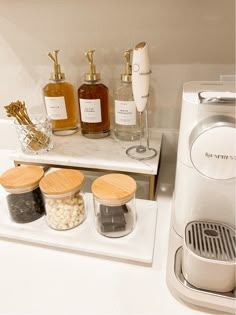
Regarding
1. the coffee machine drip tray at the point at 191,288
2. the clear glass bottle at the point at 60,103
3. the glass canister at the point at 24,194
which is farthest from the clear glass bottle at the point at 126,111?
the coffee machine drip tray at the point at 191,288

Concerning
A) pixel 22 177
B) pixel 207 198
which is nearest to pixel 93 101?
pixel 22 177

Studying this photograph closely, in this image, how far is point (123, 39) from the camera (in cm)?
64

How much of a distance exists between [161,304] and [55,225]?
0.76 feet

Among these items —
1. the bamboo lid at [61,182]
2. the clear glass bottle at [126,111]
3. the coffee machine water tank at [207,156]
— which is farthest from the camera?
the clear glass bottle at [126,111]

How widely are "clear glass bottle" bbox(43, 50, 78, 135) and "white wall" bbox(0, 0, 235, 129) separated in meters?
0.07

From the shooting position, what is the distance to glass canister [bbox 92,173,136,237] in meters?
0.46

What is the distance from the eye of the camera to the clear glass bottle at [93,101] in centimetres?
62

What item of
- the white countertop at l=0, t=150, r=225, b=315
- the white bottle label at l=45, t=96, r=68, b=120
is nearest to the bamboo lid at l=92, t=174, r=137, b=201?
the white countertop at l=0, t=150, r=225, b=315

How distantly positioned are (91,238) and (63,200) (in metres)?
0.09

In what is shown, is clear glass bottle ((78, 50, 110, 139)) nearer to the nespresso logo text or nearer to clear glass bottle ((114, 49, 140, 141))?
clear glass bottle ((114, 49, 140, 141))

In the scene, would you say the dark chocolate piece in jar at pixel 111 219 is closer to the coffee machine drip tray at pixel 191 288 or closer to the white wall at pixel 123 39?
the coffee machine drip tray at pixel 191 288

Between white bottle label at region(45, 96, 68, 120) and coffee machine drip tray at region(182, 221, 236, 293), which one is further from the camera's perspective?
white bottle label at region(45, 96, 68, 120)

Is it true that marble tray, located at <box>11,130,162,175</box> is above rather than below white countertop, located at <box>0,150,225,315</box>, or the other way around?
above

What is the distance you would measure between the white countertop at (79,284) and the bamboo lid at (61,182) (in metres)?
0.11
